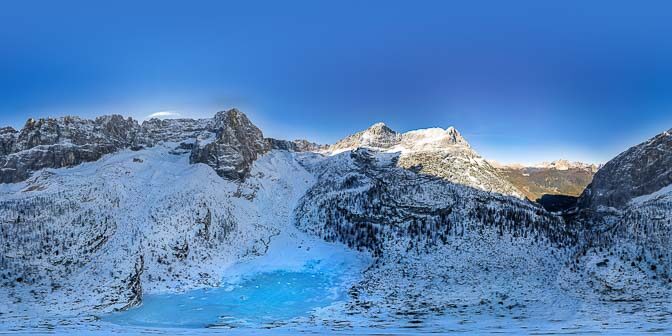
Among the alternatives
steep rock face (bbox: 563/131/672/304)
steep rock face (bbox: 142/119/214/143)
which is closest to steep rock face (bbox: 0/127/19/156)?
steep rock face (bbox: 142/119/214/143)

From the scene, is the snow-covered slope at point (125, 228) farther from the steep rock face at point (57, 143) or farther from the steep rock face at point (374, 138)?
the steep rock face at point (374, 138)

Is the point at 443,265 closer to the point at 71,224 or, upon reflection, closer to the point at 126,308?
the point at 126,308

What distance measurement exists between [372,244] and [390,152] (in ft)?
152

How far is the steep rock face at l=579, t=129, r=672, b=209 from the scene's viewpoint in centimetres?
9388

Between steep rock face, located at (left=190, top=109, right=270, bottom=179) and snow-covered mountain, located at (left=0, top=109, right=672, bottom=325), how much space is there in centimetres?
41

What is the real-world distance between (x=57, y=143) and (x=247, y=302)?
65.9m

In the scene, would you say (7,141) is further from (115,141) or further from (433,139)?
(433,139)

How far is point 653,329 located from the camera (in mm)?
40438

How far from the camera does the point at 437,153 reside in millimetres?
118312

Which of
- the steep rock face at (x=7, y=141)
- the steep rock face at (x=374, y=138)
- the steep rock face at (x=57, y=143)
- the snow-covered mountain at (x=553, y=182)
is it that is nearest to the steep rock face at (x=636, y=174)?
the snow-covered mountain at (x=553, y=182)

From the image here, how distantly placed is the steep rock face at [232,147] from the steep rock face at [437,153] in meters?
28.7

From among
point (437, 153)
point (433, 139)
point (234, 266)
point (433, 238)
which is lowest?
point (234, 266)

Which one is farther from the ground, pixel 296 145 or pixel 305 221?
pixel 296 145

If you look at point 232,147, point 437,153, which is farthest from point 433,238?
point 232,147
